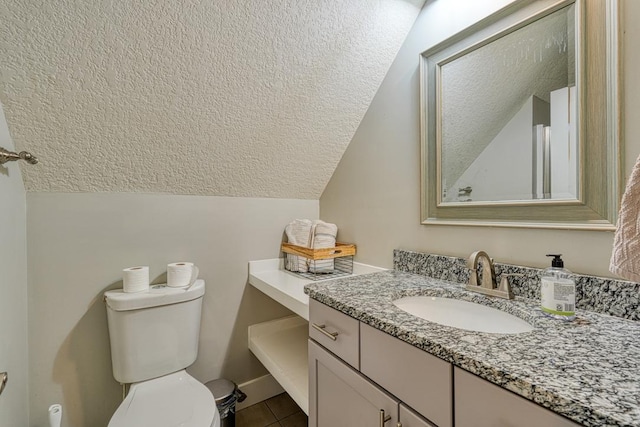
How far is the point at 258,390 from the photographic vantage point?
1.83m

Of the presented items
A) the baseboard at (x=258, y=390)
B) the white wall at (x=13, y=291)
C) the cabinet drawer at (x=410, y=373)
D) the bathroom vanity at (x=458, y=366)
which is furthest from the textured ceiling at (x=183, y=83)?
the baseboard at (x=258, y=390)

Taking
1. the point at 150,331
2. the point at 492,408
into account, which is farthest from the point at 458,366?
the point at 150,331

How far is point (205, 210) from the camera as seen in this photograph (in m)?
1.68

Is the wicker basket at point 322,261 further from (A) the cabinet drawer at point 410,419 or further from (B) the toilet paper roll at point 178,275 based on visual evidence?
(A) the cabinet drawer at point 410,419

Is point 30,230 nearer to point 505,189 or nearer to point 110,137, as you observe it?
point 110,137

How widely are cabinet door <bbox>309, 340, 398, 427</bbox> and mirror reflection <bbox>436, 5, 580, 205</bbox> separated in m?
0.79

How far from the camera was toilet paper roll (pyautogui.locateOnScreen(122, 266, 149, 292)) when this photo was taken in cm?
137

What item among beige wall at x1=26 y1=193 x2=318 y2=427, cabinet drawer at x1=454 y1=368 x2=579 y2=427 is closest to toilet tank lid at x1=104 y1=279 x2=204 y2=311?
beige wall at x1=26 y1=193 x2=318 y2=427

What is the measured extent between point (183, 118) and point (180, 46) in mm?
308

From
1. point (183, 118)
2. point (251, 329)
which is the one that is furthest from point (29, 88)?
point (251, 329)

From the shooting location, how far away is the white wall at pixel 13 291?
1.04 meters

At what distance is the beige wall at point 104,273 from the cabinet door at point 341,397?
2.82 feet

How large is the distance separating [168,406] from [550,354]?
4.24 feet

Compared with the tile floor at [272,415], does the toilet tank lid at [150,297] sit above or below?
above
